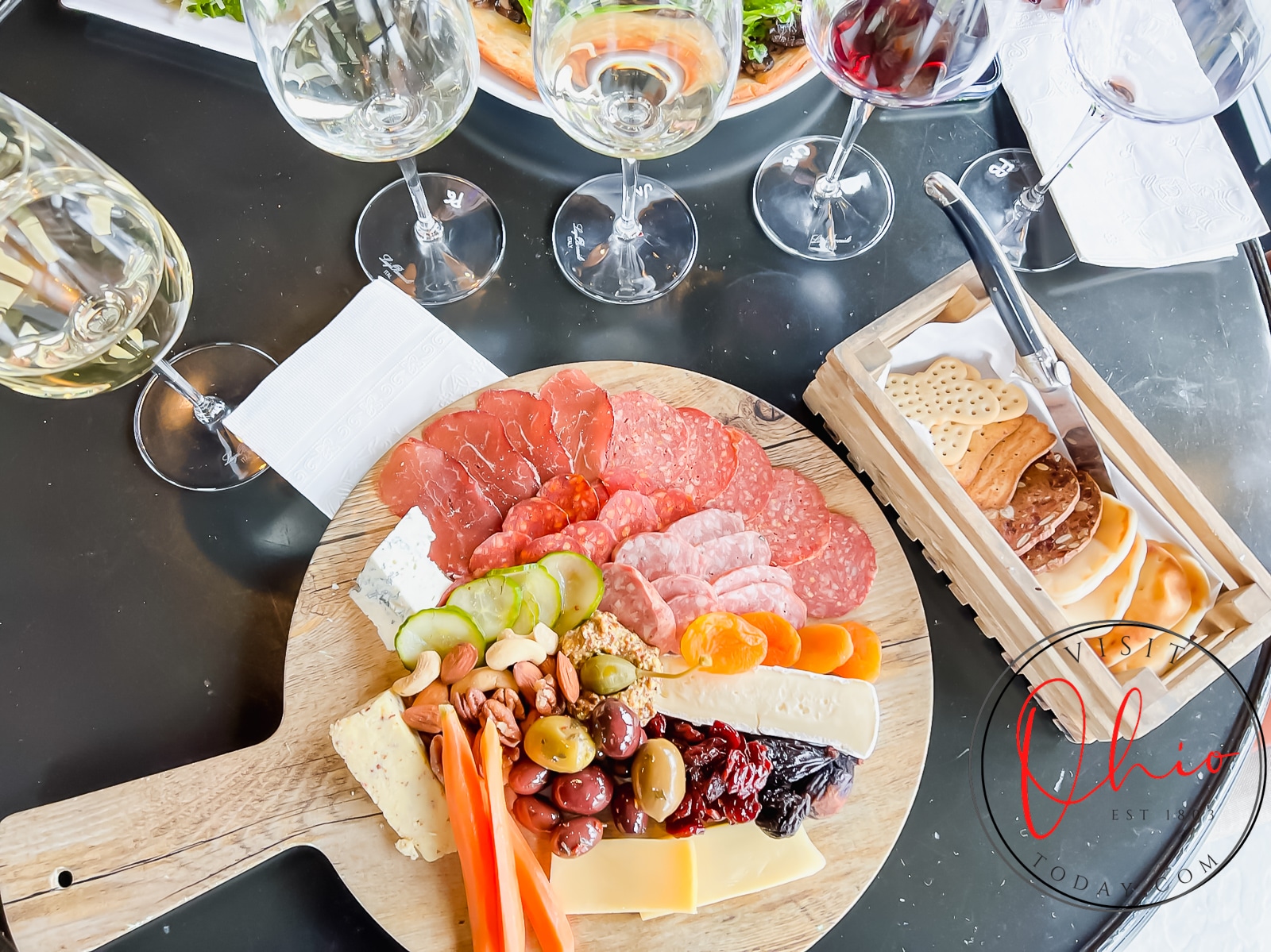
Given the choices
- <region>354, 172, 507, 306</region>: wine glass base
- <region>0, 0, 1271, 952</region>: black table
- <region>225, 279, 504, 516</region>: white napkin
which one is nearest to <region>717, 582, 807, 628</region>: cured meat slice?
<region>0, 0, 1271, 952</region>: black table

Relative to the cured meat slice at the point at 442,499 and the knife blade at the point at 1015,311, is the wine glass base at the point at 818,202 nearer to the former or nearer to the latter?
the knife blade at the point at 1015,311

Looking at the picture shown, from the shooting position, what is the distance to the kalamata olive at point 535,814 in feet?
3.32

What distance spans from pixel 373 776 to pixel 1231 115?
1707mm

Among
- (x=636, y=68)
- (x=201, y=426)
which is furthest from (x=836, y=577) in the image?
(x=201, y=426)

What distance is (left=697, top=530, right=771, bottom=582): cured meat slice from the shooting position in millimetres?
1113

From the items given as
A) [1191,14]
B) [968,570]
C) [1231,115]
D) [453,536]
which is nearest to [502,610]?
[453,536]

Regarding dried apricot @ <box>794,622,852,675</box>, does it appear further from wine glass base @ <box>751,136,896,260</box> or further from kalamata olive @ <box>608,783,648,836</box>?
wine glass base @ <box>751,136,896,260</box>

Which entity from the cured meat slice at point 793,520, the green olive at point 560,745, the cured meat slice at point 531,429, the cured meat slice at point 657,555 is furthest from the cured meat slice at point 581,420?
the green olive at point 560,745

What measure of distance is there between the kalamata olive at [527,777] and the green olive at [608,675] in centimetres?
10

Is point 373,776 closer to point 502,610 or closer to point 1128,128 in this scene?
point 502,610

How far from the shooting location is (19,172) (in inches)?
32.2

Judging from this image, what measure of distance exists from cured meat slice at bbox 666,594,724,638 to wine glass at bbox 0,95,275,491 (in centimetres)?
62

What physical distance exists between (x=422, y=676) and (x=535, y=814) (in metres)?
0.20

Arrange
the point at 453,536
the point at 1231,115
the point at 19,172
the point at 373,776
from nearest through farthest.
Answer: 1. the point at 19,172
2. the point at 373,776
3. the point at 453,536
4. the point at 1231,115
